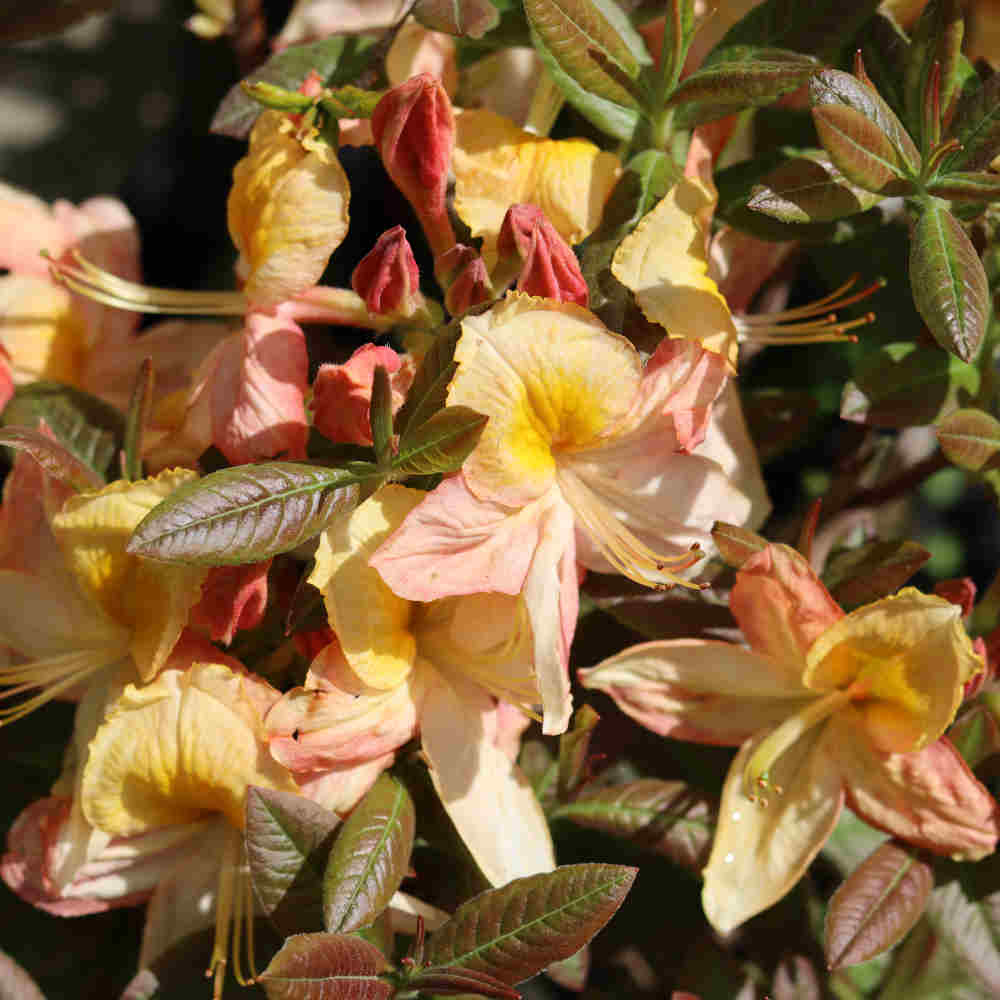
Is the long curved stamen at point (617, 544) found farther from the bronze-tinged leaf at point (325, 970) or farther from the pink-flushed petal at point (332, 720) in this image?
the bronze-tinged leaf at point (325, 970)

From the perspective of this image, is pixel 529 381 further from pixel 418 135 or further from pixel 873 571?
pixel 873 571

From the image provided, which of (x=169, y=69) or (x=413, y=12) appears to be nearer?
(x=413, y=12)

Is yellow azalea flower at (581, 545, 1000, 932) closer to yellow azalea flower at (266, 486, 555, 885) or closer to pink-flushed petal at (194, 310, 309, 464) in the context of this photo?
yellow azalea flower at (266, 486, 555, 885)

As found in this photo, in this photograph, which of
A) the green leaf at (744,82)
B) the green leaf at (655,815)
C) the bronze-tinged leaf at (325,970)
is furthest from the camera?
the green leaf at (655,815)

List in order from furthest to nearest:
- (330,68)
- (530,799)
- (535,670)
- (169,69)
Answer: (169,69), (330,68), (530,799), (535,670)

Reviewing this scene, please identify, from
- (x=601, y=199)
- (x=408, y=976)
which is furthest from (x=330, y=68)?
(x=408, y=976)

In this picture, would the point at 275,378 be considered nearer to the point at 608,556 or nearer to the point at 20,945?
the point at 608,556

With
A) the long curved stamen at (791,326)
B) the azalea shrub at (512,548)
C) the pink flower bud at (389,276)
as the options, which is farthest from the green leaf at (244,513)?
the long curved stamen at (791,326)
